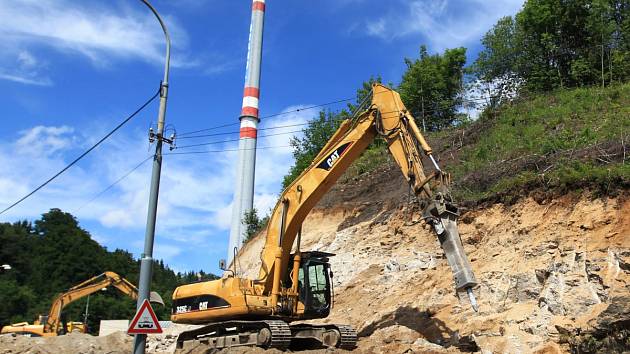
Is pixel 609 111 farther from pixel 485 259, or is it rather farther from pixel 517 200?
pixel 485 259

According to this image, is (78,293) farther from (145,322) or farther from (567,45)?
(567,45)

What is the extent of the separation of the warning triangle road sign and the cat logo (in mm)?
5600

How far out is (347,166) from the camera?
1466 centimetres

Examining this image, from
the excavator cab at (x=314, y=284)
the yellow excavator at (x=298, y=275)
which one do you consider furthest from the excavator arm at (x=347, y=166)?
the excavator cab at (x=314, y=284)

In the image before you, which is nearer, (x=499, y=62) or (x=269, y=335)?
(x=269, y=335)

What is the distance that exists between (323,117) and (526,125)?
29342 mm

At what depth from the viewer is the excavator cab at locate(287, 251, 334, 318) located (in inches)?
578

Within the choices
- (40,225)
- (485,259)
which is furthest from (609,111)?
(40,225)

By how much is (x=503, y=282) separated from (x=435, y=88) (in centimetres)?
3026

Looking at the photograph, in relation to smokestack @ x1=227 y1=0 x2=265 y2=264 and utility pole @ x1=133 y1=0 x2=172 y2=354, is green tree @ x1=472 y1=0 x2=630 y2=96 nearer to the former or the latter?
smokestack @ x1=227 y1=0 x2=265 y2=264

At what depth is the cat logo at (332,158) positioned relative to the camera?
14.5m

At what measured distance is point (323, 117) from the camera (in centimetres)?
5166

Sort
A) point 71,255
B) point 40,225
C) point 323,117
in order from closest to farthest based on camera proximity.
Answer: point 323,117 → point 71,255 → point 40,225

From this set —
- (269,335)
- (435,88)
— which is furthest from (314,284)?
(435,88)
